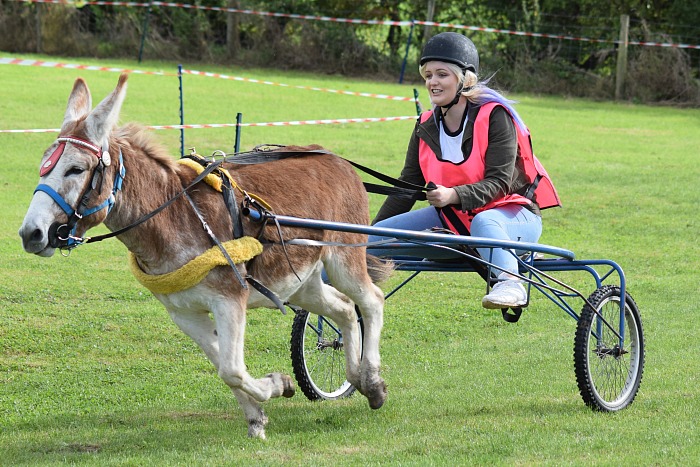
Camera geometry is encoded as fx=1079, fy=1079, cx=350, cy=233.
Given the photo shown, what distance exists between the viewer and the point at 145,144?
532 centimetres

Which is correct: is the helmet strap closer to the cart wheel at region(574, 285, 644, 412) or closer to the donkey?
the donkey

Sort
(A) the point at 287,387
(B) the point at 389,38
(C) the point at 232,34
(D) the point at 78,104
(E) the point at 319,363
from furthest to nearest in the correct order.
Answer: (B) the point at 389,38 < (C) the point at 232,34 < (E) the point at 319,363 < (A) the point at 287,387 < (D) the point at 78,104

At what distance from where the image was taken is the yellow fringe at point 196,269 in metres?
5.18

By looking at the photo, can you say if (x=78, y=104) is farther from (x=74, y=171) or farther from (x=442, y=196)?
(x=442, y=196)

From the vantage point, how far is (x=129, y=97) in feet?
68.7

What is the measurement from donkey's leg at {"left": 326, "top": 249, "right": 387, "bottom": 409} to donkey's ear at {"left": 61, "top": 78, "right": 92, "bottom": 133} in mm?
1693

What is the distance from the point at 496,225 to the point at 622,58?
20.7 m

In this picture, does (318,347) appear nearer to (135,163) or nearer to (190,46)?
(135,163)

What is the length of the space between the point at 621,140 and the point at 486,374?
13.6 m

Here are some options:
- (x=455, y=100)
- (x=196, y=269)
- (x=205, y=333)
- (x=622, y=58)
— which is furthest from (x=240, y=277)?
(x=622, y=58)

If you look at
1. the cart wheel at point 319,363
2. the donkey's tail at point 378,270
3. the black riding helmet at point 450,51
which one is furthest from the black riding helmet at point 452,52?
the cart wheel at point 319,363

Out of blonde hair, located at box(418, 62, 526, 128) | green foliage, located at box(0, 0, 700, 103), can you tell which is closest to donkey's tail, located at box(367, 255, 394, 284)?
blonde hair, located at box(418, 62, 526, 128)

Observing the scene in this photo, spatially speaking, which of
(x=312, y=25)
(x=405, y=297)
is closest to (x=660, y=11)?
(x=312, y=25)

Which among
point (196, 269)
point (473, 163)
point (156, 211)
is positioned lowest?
point (196, 269)
